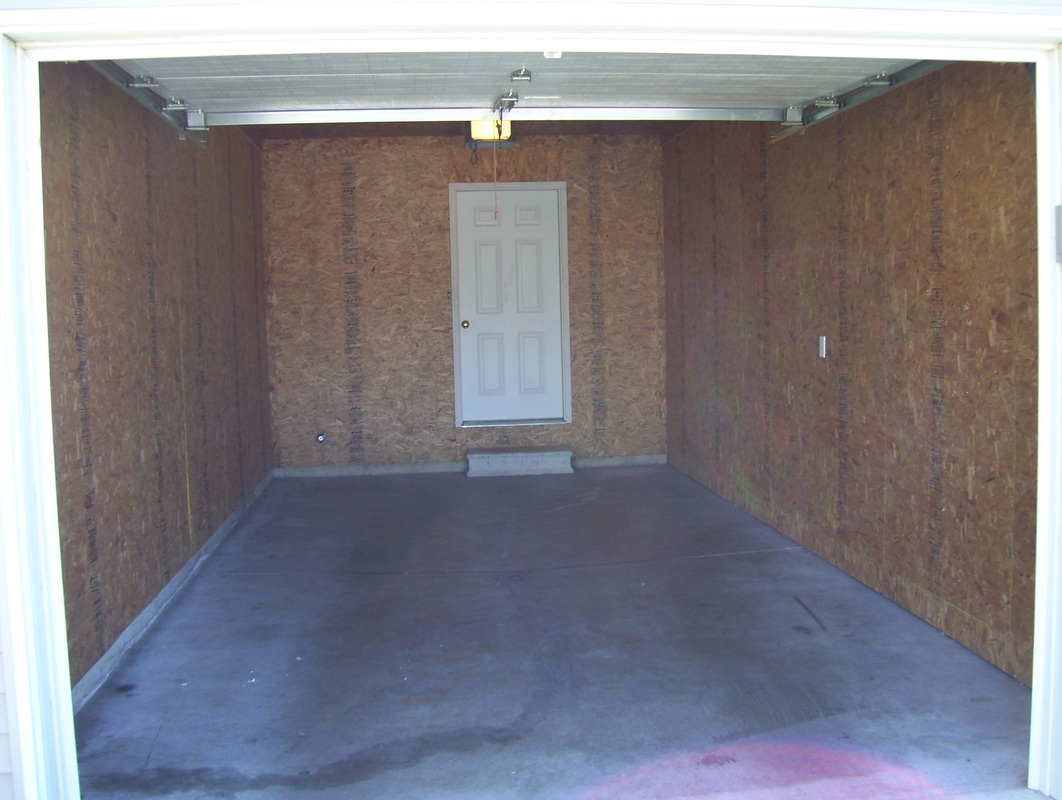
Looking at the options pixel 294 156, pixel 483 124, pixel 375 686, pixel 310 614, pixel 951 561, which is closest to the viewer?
pixel 375 686

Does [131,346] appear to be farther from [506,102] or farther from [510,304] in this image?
[510,304]

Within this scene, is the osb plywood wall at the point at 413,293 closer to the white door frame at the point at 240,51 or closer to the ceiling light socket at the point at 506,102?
the ceiling light socket at the point at 506,102

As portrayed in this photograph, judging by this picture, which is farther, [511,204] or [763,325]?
Answer: [511,204]

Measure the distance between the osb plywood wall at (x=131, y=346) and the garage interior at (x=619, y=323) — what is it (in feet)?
0.06

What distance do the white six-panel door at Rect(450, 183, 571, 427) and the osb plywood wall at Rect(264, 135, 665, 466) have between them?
0.29 feet

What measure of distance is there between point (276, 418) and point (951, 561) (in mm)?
5084

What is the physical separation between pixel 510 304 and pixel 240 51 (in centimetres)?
510

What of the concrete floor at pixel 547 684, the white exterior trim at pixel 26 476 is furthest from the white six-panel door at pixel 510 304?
the white exterior trim at pixel 26 476

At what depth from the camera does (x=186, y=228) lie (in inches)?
177

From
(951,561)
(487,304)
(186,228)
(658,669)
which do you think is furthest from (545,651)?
(487,304)

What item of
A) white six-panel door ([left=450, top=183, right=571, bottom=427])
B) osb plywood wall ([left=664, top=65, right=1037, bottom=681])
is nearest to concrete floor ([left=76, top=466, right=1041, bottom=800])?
osb plywood wall ([left=664, top=65, right=1037, bottom=681])

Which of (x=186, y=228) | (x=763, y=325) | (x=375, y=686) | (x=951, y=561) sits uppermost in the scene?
(x=186, y=228)

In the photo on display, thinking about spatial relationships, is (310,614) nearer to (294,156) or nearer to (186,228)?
(186,228)

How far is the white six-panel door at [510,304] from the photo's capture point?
7.03 metres
